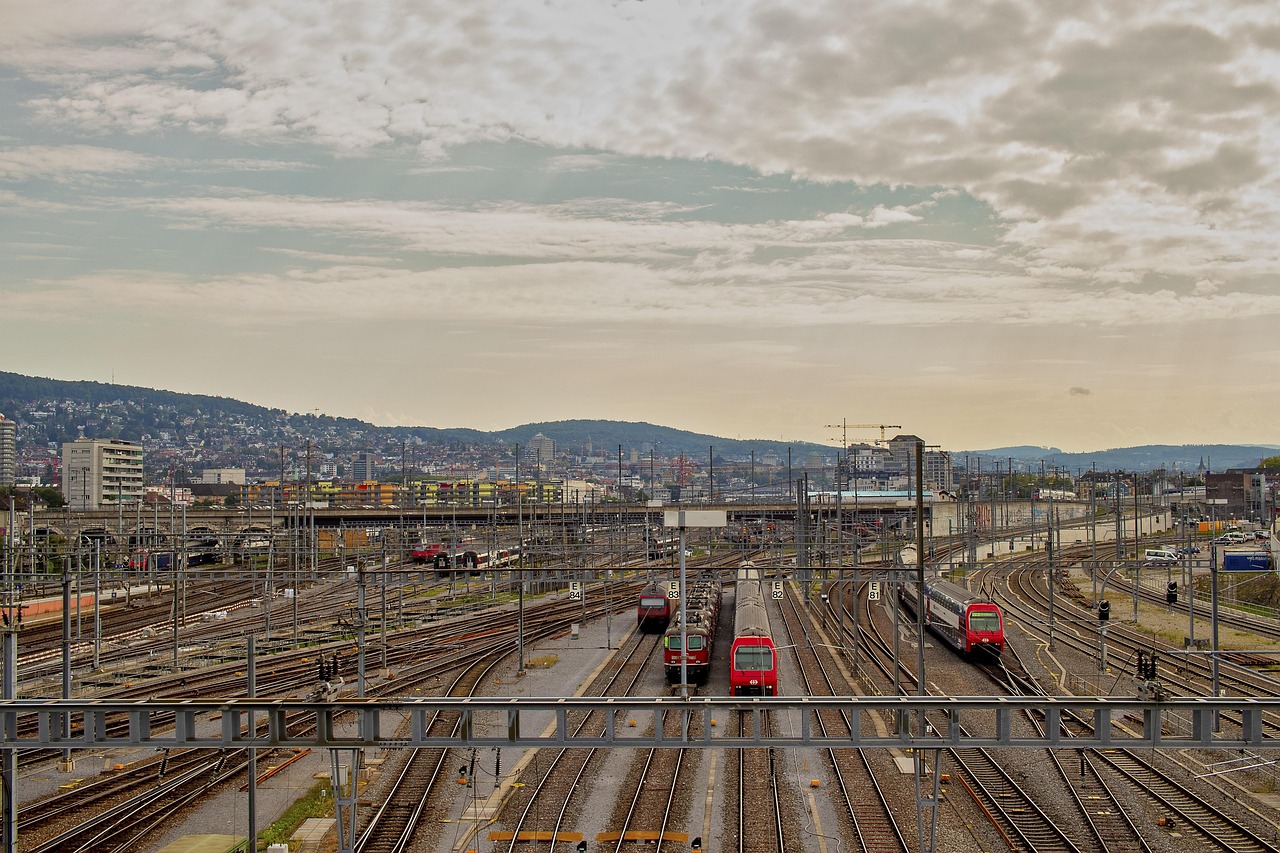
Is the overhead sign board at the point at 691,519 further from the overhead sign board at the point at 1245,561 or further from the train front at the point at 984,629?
the overhead sign board at the point at 1245,561

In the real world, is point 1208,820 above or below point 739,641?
below

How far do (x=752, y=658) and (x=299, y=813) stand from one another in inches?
420

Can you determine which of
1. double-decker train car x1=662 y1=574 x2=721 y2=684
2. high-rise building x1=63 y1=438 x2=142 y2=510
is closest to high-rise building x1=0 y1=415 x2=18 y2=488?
high-rise building x1=63 y1=438 x2=142 y2=510

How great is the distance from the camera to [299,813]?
654 inches

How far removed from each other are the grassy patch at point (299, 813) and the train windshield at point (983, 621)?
17.7 meters

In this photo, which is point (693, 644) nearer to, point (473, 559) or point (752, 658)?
point (752, 658)

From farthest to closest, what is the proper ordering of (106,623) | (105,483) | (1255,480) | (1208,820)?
(105,483) < (1255,480) < (106,623) < (1208,820)

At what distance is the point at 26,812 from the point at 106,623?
24.2 meters

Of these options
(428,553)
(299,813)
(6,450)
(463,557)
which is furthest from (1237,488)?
(6,450)

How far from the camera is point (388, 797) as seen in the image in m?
17.0

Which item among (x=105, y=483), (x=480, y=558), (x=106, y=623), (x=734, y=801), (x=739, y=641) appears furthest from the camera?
(x=105, y=483)

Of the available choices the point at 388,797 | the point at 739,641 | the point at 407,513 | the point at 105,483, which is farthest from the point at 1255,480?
the point at 105,483

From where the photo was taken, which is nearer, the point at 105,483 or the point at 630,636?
the point at 630,636

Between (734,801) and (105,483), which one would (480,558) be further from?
(105,483)
